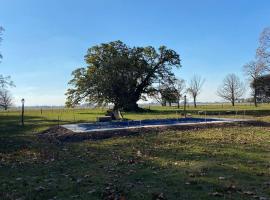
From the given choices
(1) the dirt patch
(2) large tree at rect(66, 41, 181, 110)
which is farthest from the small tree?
(1) the dirt patch

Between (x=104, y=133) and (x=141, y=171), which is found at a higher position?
(x=104, y=133)

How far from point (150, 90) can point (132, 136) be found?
1621 inches

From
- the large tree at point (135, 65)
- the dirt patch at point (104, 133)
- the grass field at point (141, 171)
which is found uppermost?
the large tree at point (135, 65)

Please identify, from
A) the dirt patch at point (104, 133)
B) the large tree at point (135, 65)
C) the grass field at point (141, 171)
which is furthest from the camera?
the large tree at point (135, 65)

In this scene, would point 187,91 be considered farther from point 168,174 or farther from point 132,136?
point 168,174

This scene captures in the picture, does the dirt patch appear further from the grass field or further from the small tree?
the small tree

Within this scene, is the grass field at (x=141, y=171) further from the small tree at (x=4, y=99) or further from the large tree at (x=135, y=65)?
the small tree at (x=4, y=99)

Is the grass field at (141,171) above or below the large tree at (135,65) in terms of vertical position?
below

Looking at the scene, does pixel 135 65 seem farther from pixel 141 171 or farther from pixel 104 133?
pixel 141 171

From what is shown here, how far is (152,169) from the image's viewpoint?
9.42 m

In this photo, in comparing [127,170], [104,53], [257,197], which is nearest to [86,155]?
[127,170]

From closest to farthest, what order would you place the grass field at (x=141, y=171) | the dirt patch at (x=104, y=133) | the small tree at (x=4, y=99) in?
the grass field at (x=141, y=171) < the dirt patch at (x=104, y=133) < the small tree at (x=4, y=99)

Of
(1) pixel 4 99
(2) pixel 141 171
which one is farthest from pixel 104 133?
(1) pixel 4 99

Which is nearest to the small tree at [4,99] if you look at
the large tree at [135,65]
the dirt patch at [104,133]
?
the large tree at [135,65]
